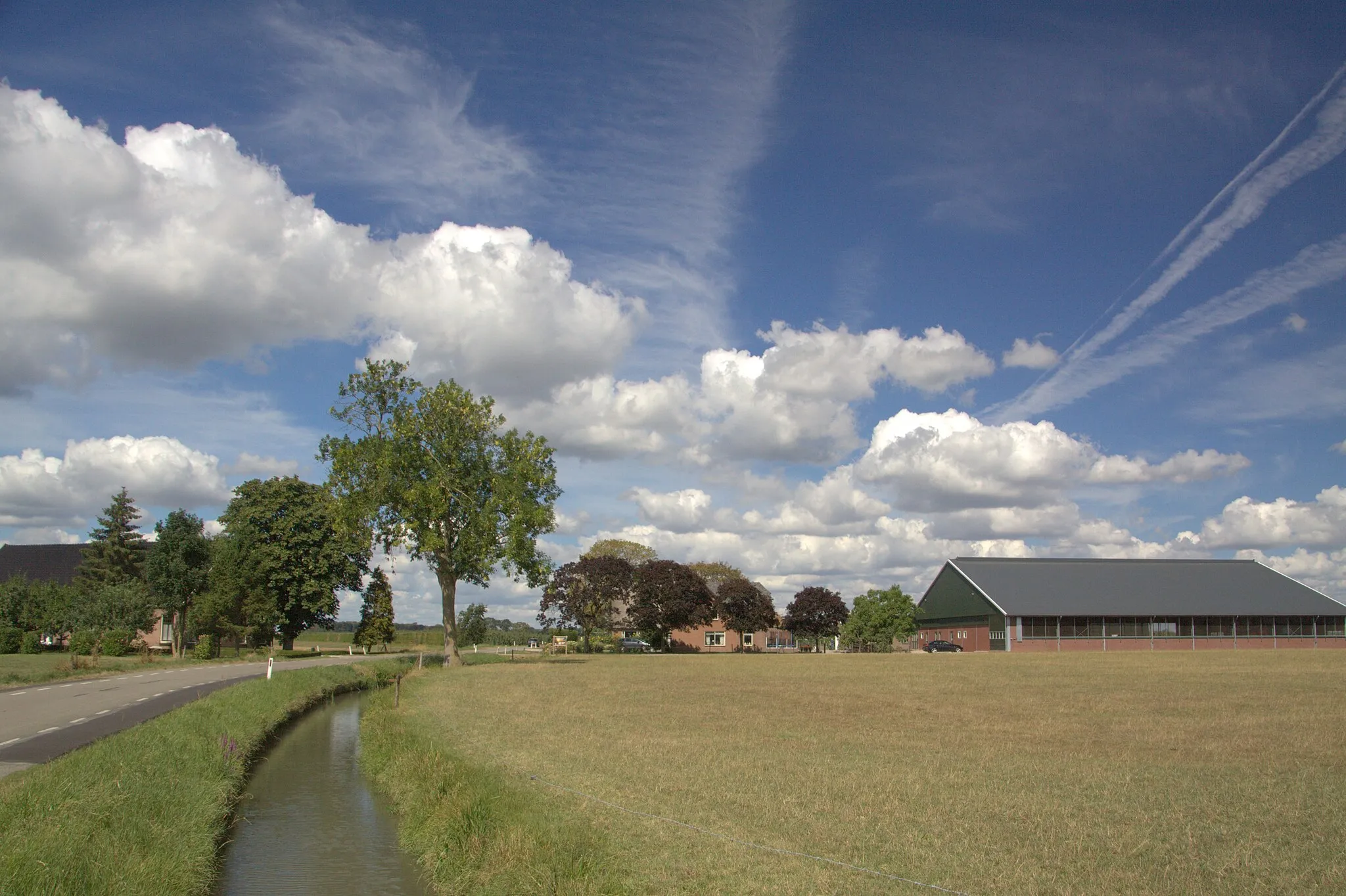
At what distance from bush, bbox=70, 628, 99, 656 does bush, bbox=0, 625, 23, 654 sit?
1021cm

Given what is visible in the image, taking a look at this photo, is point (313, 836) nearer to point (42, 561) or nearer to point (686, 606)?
point (686, 606)

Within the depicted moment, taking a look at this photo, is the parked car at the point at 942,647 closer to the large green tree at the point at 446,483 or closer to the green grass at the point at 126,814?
the large green tree at the point at 446,483

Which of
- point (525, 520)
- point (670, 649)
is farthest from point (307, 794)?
point (670, 649)

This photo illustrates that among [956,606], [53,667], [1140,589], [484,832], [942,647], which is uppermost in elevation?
[1140,589]

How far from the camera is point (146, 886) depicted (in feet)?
31.7

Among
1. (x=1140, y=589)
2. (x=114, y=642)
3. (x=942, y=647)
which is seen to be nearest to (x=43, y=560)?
(x=114, y=642)

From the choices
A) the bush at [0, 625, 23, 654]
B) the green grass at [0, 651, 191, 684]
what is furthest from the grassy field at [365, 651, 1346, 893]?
the bush at [0, 625, 23, 654]

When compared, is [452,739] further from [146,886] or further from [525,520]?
[525,520]

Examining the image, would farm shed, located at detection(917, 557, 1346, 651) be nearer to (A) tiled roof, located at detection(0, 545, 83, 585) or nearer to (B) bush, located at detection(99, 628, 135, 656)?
(B) bush, located at detection(99, 628, 135, 656)

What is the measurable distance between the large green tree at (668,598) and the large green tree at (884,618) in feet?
50.1

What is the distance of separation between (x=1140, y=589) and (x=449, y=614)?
264 ft

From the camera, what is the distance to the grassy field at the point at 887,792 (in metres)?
9.70

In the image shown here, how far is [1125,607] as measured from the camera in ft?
331

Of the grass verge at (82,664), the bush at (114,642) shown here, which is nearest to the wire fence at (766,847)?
the grass verge at (82,664)
